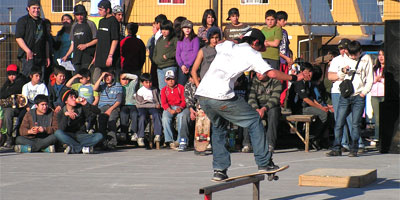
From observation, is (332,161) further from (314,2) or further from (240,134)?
(314,2)

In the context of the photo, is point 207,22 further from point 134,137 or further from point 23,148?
point 23,148

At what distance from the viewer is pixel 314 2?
28625 mm

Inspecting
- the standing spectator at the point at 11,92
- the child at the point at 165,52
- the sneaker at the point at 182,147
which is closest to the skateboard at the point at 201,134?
the sneaker at the point at 182,147

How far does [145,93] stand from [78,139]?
1695mm

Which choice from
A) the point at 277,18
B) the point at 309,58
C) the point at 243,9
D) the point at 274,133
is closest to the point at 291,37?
the point at 243,9

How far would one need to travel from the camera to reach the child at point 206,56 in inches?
537

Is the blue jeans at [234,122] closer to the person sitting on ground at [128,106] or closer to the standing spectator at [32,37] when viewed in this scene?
the person sitting on ground at [128,106]

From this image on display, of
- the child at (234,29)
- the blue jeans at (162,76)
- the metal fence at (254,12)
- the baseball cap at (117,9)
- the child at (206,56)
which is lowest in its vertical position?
the blue jeans at (162,76)

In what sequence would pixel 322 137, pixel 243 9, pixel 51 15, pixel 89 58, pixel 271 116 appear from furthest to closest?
pixel 51 15
pixel 243 9
pixel 89 58
pixel 322 137
pixel 271 116

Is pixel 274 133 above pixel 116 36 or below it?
below

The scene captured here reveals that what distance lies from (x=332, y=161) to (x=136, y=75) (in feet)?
15.9

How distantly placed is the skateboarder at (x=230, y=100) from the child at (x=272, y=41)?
5443 mm

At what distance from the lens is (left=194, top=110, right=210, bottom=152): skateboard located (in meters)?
13.8

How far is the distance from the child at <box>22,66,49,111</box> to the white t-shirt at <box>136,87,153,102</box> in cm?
184
